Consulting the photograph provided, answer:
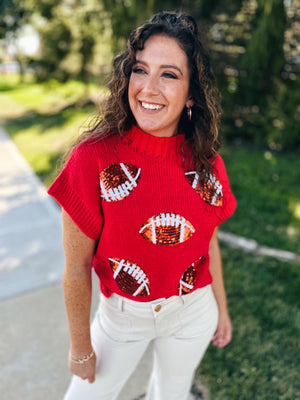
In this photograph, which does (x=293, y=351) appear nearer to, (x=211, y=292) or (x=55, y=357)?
(x=211, y=292)

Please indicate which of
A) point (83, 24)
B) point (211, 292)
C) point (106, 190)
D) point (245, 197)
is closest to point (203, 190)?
point (106, 190)

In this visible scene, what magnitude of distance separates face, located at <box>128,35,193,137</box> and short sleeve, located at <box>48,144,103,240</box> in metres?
0.25

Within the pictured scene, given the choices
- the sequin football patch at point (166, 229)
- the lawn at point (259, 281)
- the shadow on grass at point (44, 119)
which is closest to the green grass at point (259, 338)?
the lawn at point (259, 281)

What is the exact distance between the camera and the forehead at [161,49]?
49.6 inches

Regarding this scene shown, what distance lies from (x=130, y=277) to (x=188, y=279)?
0.24 metres

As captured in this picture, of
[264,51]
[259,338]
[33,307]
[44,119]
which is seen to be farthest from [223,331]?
[44,119]

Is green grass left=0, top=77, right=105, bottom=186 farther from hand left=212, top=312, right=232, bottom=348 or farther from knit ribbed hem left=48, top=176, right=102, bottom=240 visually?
knit ribbed hem left=48, top=176, right=102, bottom=240

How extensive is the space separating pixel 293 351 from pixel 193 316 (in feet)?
4.43

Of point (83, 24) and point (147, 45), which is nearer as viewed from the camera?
point (147, 45)

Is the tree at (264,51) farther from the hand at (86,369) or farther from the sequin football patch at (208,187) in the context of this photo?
the hand at (86,369)

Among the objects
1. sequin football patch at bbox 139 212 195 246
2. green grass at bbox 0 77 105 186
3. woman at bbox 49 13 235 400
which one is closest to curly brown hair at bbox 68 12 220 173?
woman at bbox 49 13 235 400

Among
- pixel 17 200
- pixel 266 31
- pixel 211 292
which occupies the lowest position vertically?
pixel 17 200

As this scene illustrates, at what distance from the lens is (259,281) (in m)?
3.08

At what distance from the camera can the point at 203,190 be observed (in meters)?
1.38
